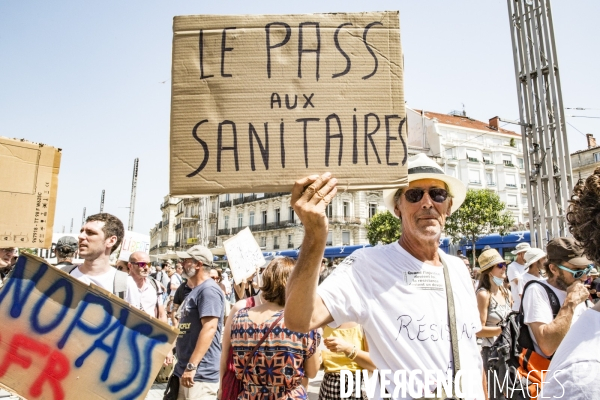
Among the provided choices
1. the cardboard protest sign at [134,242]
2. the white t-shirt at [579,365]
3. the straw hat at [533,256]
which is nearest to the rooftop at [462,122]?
the cardboard protest sign at [134,242]

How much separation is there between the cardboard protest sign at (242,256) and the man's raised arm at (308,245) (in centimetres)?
480

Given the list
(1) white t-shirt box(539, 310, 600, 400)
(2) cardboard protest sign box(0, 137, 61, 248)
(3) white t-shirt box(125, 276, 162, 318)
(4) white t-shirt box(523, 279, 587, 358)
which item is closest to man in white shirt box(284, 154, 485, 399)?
(1) white t-shirt box(539, 310, 600, 400)

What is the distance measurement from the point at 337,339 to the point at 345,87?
2.11 m

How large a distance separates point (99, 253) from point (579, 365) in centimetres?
353

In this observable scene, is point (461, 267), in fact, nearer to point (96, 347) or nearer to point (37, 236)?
point (96, 347)

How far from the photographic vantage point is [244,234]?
716 centimetres

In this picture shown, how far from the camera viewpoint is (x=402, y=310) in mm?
1976

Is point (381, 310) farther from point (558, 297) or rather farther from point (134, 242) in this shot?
point (134, 242)

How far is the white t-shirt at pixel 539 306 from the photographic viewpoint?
9.73 ft

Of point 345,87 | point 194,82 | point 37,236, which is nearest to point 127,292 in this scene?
point 37,236

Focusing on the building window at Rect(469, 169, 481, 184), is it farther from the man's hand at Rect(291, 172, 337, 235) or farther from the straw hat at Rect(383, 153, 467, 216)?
the man's hand at Rect(291, 172, 337, 235)

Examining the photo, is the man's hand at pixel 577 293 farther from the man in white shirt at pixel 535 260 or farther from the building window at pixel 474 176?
the building window at pixel 474 176

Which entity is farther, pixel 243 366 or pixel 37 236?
pixel 243 366

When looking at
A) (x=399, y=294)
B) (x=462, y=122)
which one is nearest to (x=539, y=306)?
(x=399, y=294)
